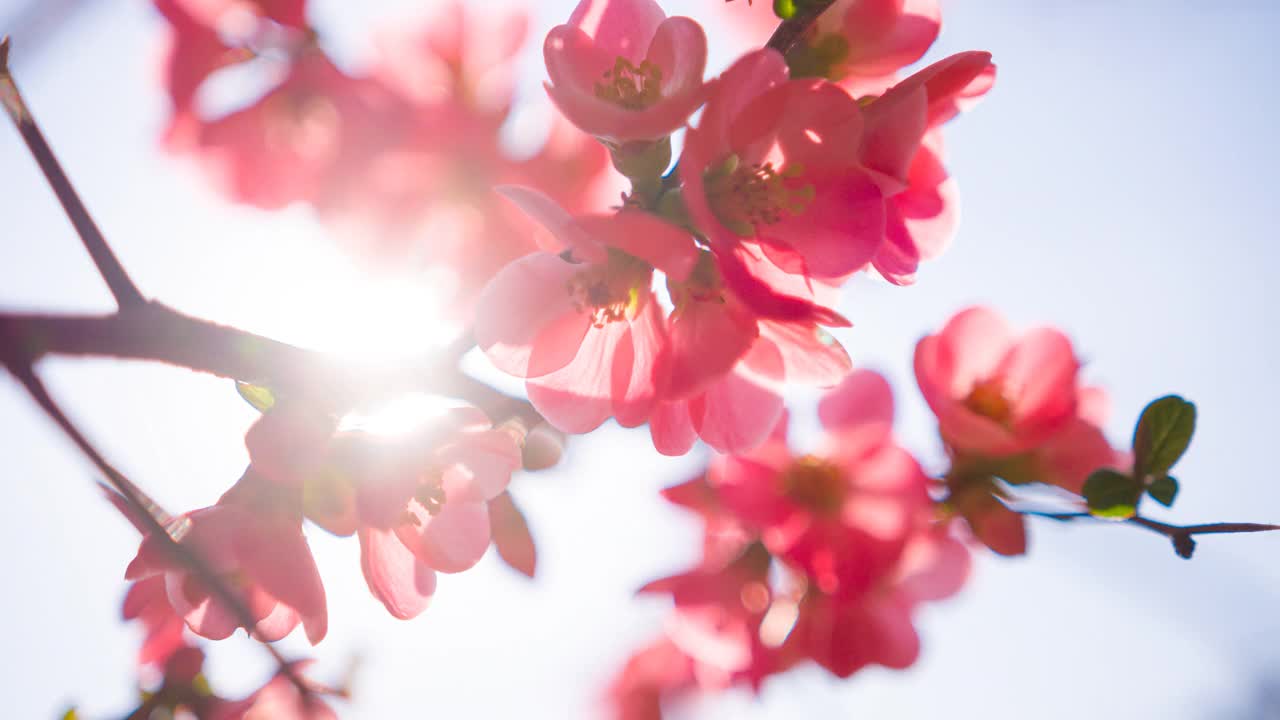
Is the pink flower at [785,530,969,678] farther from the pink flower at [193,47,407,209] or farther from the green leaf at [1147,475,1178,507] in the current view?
the pink flower at [193,47,407,209]

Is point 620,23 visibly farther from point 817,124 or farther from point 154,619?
point 154,619

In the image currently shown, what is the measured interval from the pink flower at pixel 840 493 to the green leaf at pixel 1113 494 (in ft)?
0.51

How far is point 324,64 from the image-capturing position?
94cm

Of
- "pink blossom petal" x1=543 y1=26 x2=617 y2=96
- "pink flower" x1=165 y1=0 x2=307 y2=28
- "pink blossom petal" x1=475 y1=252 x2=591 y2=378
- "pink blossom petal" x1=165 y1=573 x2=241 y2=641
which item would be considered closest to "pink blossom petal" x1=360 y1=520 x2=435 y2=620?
"pink blossom petal" x1=165 y1=573 x2=241 y2=641

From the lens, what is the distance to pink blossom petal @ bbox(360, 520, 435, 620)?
0.70 metres

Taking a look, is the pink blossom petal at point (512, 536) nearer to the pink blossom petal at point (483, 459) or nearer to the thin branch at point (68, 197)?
the pink blossom petal at point (483, 459)

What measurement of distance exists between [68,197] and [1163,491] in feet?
3.04

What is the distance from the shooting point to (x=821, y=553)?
0.81 m

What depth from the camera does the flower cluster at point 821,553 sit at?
0.80m

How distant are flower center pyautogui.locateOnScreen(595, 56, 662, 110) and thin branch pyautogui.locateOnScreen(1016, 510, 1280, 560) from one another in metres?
0.54

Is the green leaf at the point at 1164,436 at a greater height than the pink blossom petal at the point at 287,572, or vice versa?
the green leaf at the point at 1164,436

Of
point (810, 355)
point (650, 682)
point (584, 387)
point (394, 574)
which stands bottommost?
point (650, 682)

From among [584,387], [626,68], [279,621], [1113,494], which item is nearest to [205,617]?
[279,621]

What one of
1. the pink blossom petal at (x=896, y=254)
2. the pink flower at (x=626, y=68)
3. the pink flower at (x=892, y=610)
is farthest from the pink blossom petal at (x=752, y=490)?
the pink flower at (x=626, y=68)
